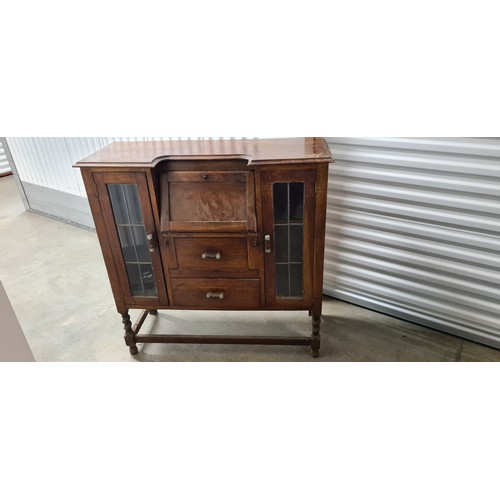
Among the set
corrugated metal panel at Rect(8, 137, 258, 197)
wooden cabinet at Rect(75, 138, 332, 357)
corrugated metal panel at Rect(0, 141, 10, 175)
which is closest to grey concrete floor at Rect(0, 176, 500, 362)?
wooden cabinet at Rect(75, 138, 332, 357)

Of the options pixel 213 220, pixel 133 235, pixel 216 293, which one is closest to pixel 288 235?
pixel 213 220

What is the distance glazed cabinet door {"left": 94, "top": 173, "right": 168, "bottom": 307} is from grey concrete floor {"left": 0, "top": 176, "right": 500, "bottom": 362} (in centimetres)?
49

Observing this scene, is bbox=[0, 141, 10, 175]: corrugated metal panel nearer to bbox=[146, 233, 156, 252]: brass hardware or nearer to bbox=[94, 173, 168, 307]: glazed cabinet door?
bbox=[94, 173, 168, 307]: glazed cabinet door

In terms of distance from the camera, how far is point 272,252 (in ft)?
6.53

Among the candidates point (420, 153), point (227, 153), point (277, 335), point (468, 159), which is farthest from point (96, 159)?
point (468, 159)

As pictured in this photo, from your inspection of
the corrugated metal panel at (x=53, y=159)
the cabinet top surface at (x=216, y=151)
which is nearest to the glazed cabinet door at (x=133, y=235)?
the cabinet top surface at (x=216, y=151)

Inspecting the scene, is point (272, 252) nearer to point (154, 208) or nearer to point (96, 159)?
point (154, 208)

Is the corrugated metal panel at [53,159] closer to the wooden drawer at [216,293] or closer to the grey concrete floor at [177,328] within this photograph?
the grey concrete floor at [177,328]

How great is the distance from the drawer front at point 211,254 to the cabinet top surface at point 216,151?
1.41 feet

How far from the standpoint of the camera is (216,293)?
6.89 feet

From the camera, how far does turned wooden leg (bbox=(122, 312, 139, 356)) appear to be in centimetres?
229

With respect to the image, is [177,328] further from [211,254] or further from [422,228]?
[422,228]

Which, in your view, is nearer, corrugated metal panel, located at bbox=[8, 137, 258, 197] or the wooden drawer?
the wooden drawer

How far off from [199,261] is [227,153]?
0.60m
